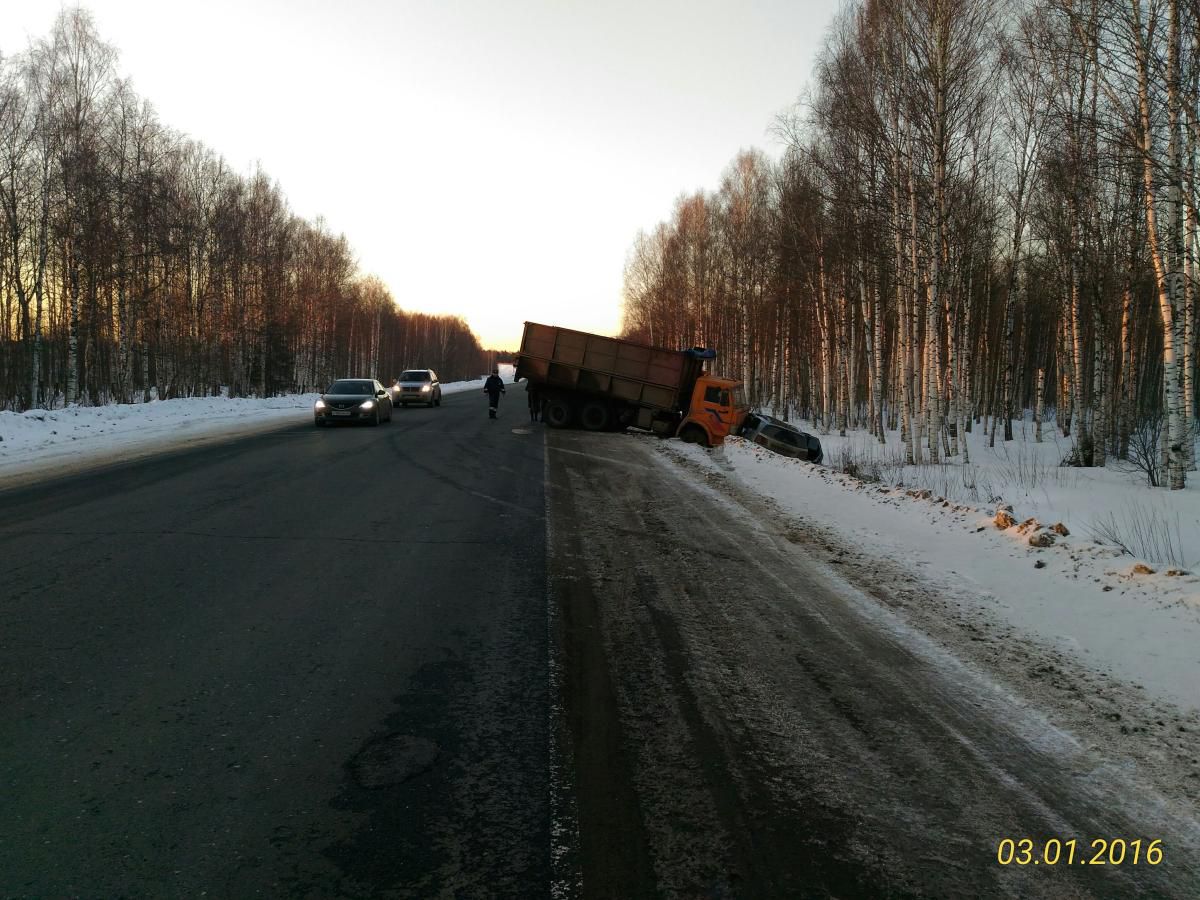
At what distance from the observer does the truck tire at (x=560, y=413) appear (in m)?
23.8

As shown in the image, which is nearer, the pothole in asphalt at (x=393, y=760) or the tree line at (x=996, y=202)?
the pothole in asphalt at (x=393, y=760)

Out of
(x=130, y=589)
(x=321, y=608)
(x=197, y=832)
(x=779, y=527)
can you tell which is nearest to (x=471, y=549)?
(x=321, y=608)

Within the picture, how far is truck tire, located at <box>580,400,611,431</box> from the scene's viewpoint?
2336cm

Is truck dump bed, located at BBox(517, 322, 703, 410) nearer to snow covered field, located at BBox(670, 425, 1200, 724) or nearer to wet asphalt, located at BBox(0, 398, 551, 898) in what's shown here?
snow covered field, located at BBox(670, 425, 1200, 724)

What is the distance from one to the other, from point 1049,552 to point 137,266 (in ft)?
121

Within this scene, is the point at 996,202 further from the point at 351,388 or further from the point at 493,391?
the point at 351,388

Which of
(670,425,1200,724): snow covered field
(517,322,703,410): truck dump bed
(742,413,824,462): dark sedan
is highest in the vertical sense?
(517,322,703,410): truck dump bed

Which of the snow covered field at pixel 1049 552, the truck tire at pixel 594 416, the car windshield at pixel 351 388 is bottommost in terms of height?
the snow covered field at pixel 1049 552

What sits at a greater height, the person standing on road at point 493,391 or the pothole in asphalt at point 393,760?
the person standing on road at point 493,391

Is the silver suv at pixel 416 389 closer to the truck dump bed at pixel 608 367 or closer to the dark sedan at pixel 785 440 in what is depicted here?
the truck dump bed at pixel 608 367
